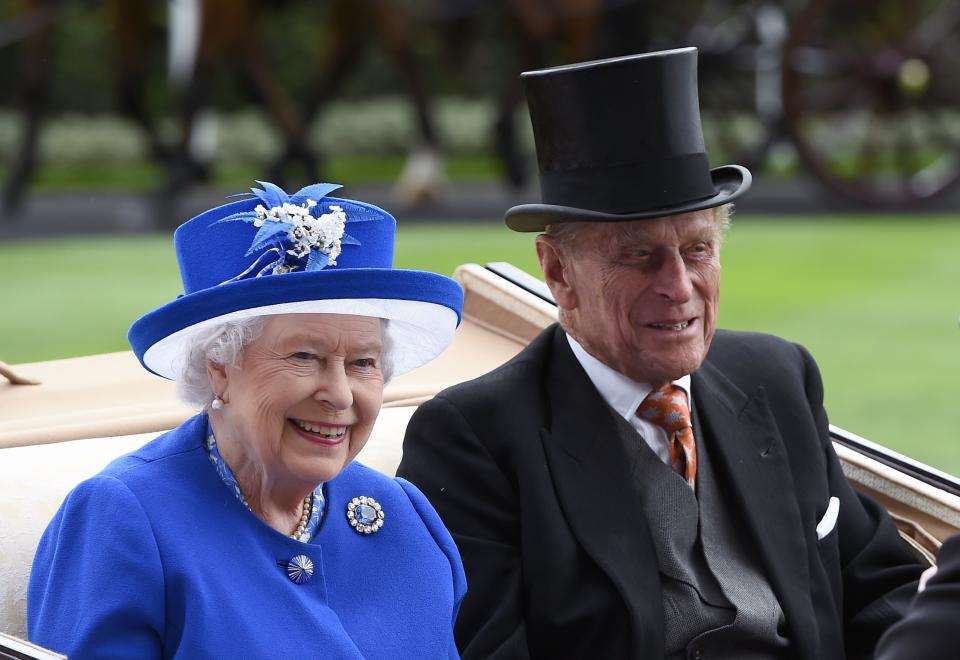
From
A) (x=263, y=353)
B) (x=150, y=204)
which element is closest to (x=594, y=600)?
(x=263, y=353)

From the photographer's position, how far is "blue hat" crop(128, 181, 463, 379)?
77.8 inches

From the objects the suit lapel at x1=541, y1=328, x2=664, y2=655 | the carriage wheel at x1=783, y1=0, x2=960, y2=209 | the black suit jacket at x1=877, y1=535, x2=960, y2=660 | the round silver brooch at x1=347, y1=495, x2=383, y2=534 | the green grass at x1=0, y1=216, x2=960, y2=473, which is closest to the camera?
the black suit jacket at x1=877, y1=535, x2=960, y2=660

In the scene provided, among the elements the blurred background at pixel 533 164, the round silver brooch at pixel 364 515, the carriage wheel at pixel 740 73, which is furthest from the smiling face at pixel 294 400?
the carriage wheel at pixel 740 73

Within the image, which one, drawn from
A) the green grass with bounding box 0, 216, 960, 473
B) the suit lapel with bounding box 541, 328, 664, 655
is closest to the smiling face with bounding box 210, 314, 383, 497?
the suit lapel with bounding box 541, 328, 664, 655

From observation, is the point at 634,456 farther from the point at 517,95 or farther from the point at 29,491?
the point at 517,95

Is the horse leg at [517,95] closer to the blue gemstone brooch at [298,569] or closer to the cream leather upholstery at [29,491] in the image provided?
the cream leather upholstery at [29,491]

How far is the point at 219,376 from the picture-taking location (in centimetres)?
206

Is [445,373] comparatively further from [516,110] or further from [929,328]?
[516,110]

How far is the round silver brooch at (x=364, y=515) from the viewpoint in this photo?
217 cm

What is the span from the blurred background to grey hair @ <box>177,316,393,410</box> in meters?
5.91

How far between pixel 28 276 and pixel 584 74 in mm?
8240

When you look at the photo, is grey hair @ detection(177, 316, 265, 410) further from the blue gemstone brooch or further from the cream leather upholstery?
the cream leather upholstery

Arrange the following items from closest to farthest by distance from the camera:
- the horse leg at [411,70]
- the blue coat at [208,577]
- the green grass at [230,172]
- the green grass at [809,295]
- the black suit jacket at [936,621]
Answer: the black suit jacket at [936,621] < the blue coat at [208,577] < the green grass at [809,295] < the horse leg at [411,70] < the green grass at [230,172]

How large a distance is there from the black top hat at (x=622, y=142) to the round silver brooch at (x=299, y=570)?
0.69 meters
